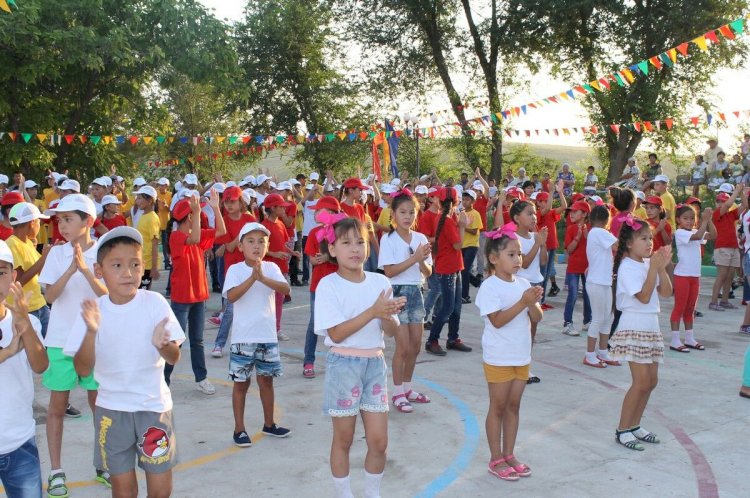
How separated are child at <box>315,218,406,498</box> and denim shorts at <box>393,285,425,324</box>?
7.47 feet

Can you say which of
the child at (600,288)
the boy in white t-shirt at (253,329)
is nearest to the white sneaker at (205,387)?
the boy in white t-shirt at (253,329)

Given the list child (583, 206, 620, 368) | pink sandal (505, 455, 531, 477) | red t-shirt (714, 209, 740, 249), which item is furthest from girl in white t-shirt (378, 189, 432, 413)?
red t-shirt (714, 209, 740, 249)

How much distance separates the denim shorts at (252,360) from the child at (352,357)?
1410 millimetres

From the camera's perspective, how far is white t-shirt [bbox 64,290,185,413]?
3.62m

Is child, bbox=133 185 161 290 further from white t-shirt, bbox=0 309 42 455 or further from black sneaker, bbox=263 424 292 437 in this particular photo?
white t-shirt, bbox=0 309 42 455

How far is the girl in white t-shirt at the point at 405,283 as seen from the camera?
6445 mm

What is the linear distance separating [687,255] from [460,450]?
16.0 ft

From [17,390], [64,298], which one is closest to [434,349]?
[64,298]

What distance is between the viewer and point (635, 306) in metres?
5.62

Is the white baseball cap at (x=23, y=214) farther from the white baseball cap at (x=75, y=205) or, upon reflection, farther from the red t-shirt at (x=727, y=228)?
the red t-shirt at (x=727, y=228)

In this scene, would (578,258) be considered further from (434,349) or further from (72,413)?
(72,413)

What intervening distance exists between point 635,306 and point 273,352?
107 inches

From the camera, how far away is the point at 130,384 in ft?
11.9

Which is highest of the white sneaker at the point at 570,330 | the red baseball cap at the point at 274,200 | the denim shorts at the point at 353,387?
the red baseball cap at the point at 274,200
